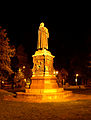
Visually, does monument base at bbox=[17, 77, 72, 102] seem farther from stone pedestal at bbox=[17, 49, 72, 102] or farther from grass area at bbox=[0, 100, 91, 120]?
grass area at bbox=[0, 100, 91, 120]

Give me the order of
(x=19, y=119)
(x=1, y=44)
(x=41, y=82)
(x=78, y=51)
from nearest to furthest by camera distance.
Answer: (x=19, y=119) < (x=41, y=82) < (x=1, y=44) < (x=78, y=51)

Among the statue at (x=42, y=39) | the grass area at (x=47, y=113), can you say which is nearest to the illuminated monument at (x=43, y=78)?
the statue at (x=42, y=39)

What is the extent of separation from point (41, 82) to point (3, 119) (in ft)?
35.7

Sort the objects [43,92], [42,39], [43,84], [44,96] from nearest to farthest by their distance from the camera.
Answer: [44,96], [43,92], [43,84], [42,39]

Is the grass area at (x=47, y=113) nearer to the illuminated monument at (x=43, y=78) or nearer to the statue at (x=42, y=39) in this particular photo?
the illuminated monument at (x=43, y=78)

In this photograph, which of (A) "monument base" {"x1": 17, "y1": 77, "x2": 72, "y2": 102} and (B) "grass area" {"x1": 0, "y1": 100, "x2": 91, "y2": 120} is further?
(A) "monument base" {"x1": 17, "y1": 77, "x2": 72, "y2": 102}

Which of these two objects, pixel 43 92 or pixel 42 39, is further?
pixel 42 39

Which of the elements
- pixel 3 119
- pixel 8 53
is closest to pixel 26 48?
pixel 8 53

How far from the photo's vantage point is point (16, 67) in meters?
44.3

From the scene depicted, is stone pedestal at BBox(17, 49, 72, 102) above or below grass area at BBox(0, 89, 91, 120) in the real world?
above

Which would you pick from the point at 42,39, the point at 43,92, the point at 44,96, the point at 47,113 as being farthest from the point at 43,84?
the point at 47,113

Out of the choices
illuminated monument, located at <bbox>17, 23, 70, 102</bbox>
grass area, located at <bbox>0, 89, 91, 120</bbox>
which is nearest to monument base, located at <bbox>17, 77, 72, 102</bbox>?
illuminated monument, located at <bbox>17, 23, 70, 102</bbox>

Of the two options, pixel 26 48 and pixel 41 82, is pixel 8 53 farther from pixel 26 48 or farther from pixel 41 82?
pixel 26 48

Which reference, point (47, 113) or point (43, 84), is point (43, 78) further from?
point (47, 113)
